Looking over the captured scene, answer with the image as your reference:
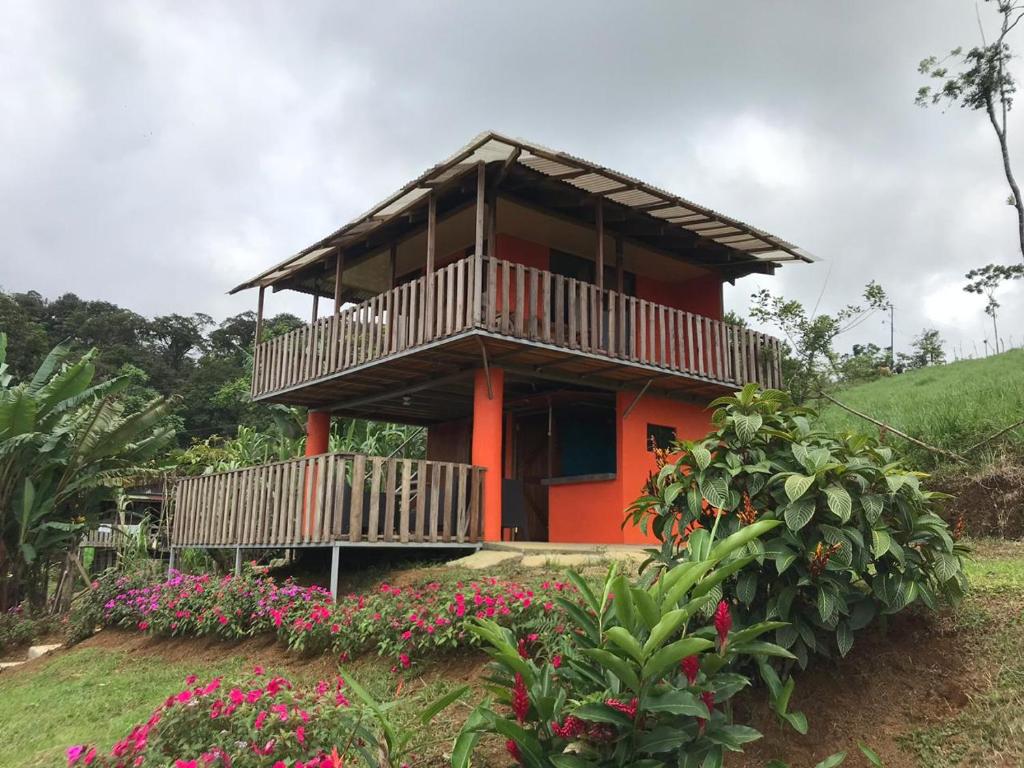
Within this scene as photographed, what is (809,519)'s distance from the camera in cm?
405

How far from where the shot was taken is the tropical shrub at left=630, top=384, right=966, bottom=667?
406 centimetres

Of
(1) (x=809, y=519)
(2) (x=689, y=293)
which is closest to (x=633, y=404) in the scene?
(2) (x=689, y=293)

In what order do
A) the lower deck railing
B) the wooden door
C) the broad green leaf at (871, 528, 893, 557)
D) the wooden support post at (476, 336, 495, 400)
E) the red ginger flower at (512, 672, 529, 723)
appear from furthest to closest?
the wooden door < the wooden support post at (476, 336, 495, 400) < the lower deck railing < the broad green leaf at (871, 528, 893, 557) < the red ginger flower at (512, 672, 529, 723)

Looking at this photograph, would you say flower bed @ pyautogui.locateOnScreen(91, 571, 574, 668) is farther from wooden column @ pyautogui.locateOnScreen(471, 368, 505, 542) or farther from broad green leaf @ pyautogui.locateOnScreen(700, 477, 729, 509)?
wooden column @ pyautogui.locateOnScreen(471, 368, 505, 542)

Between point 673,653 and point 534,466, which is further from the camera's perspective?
point 534,466

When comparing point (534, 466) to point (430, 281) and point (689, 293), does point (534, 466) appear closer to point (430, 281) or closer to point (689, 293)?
point (689, 293)

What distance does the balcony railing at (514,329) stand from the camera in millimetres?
10094

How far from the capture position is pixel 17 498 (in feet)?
41.6

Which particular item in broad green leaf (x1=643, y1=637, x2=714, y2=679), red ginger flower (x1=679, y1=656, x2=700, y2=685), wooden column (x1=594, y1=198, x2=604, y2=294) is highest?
wooden column (x1=594, y1=198, x2=604, y2=294)

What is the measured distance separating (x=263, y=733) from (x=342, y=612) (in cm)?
323

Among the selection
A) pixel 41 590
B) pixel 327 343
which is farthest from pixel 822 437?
pixel 41 590

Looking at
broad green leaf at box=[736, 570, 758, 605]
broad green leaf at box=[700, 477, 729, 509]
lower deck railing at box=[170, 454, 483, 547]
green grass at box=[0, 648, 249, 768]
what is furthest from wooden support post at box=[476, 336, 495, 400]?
broad green leaf at box=[736, 570, 758, 605]

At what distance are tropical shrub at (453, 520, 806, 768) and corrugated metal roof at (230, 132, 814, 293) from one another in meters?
6.51

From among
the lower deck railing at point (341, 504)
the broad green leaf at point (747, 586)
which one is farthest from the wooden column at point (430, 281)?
the broad green leaf at point (747, 586)
